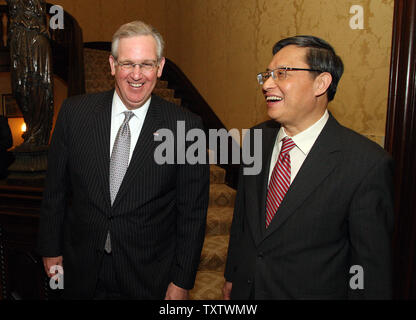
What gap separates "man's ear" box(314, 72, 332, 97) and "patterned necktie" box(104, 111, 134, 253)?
823 millimetres

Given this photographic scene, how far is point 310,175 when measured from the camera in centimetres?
127

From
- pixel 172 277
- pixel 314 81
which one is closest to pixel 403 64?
pixel 314 81

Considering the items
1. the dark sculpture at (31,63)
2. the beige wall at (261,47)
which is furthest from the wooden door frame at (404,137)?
the dark sculpture at (31,63)

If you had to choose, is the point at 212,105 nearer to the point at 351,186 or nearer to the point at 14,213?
the point at 14,213

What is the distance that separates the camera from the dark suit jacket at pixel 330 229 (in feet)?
3.88

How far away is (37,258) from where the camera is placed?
7.19ft

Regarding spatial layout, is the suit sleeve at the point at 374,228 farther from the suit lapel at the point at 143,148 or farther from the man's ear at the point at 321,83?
the suit lapel at the point at 143,148

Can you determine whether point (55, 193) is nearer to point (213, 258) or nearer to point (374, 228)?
point (374, 228)

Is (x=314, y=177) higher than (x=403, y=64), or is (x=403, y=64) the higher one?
(x=403, y=64)

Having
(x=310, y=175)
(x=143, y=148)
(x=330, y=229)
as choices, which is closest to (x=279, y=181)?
(x=310, y=175)

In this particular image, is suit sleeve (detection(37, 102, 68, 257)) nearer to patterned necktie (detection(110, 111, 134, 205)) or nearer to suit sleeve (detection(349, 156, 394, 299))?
patterned necktie (detection(110, 111, 134, 205))

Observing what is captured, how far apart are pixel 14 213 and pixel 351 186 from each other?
6.63 ft

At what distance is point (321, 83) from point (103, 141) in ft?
3.13

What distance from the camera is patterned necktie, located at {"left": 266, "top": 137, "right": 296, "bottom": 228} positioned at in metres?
1.36
